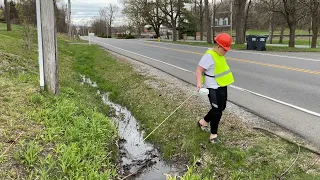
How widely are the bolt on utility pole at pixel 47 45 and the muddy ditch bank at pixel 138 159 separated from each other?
182 cm

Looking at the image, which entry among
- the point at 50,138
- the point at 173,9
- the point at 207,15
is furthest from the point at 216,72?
the point at 173,9

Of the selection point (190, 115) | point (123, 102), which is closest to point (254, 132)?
point (190, 115)

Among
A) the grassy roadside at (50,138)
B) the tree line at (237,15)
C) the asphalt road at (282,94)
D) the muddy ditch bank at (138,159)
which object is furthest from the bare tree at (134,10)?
the grassy roadside at (50,138)

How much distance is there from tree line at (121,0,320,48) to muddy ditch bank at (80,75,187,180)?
24.0 metres

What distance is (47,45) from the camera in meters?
6.60

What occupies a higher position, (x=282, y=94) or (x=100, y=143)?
(x=282, y=94)

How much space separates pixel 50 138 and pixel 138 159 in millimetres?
1539

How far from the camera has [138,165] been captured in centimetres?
502

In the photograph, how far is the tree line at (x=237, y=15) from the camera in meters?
27.2

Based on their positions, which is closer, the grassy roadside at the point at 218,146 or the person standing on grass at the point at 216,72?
the grassy roadside at the point at 218,146

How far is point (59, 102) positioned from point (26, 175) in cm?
284

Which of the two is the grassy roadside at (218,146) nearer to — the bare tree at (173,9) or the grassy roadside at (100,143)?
the grassy roadside at (100,143)

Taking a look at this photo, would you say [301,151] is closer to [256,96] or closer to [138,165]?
[138,165]

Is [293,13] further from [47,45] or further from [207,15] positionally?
[47,45]
